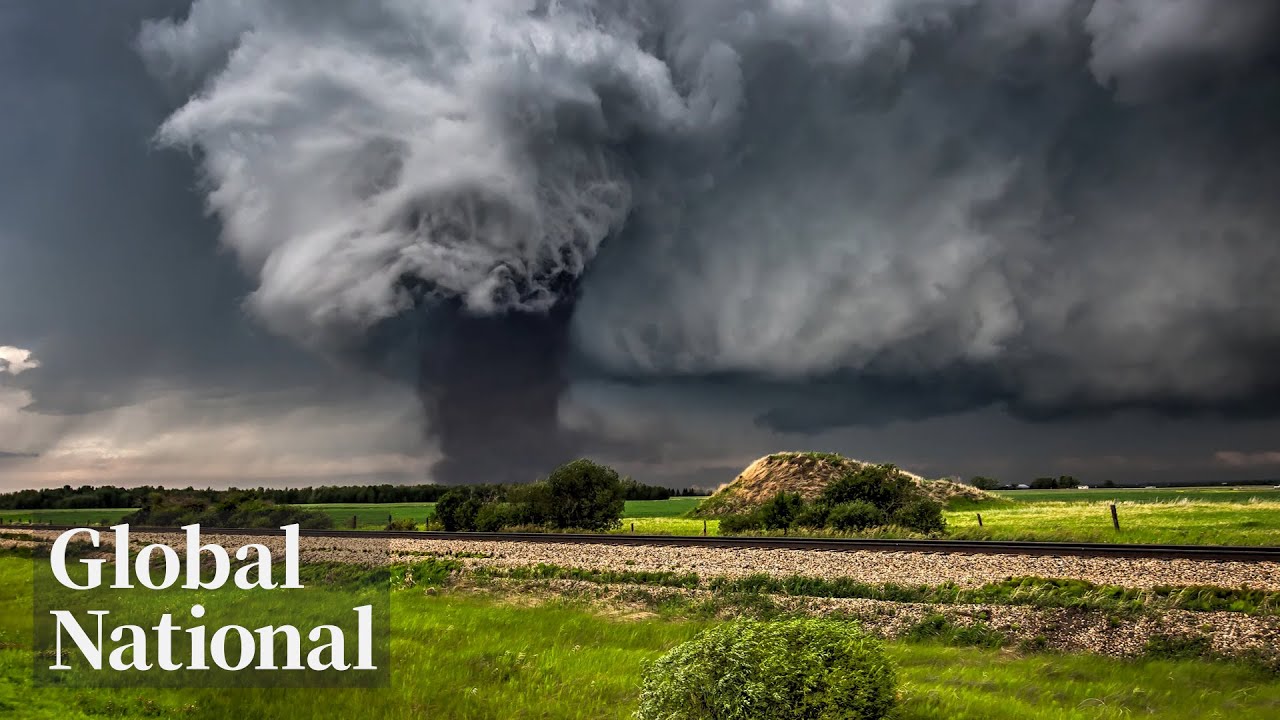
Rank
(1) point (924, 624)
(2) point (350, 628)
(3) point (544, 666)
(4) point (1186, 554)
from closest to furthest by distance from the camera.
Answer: (3) point (544, 666) < (1) point (924, 624) < (2) point (350, 628) < (4) point (1186, 554)

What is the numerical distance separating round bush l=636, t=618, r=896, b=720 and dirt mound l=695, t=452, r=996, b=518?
159 feet

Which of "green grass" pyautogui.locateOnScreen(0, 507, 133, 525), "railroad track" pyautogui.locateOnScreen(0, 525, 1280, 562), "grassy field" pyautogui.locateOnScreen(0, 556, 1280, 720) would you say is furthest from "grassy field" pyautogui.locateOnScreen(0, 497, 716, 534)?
"grassy field" pyautogui.locateOnScreen(0, 556, 1280, 720)

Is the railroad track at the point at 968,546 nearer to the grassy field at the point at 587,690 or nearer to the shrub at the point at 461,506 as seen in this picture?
the grassy field at the point at 587,690

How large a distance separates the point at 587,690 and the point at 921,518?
95.9 feet

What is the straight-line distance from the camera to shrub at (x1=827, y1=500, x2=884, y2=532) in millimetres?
37562

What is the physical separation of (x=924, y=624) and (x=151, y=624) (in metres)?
17.0

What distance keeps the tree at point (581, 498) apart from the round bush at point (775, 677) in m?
40.1

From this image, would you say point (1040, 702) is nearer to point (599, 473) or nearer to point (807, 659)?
point (807, 659)

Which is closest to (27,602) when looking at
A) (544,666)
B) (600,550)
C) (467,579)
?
(467,579)

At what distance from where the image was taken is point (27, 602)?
78.3ft

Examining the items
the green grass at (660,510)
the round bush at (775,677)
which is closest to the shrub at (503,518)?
the green grass at (660,510)

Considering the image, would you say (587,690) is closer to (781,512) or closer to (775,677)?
(775,677)

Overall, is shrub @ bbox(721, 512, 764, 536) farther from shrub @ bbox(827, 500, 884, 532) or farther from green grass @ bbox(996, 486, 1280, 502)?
green grass @ bbox(996, 486, 1280, 502)

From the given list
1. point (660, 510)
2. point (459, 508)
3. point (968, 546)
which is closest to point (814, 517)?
point (968, 546)
